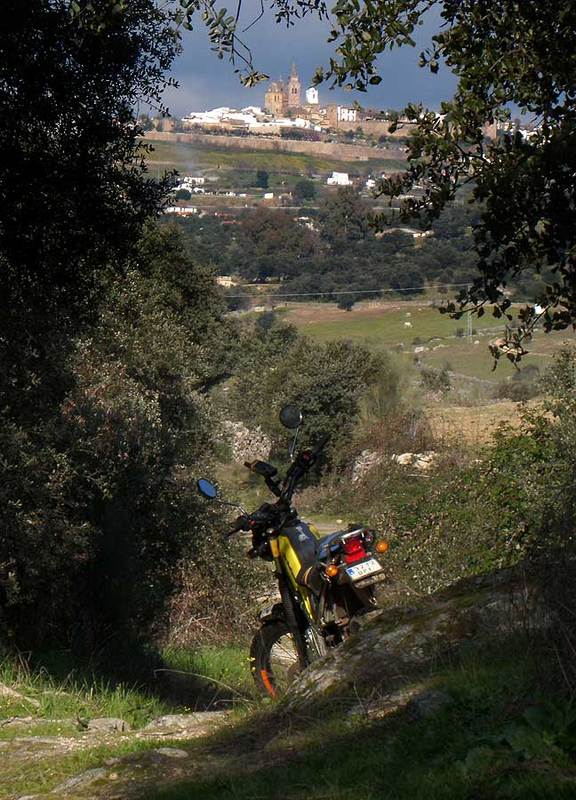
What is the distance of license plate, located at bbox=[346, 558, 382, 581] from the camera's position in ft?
20.8

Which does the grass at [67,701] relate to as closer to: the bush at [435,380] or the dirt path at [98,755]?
the dirt path at [98,755]

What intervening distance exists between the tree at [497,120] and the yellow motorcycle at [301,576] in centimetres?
173

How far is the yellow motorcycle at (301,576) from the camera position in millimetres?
6449

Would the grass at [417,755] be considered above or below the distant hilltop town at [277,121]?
below

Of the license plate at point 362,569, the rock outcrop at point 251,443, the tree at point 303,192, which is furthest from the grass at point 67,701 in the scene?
the tree at point 303,192

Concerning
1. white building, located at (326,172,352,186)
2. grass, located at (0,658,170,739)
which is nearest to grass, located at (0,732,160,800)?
grass, located at (0,658,170,739)

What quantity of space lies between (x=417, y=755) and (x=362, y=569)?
2439mm

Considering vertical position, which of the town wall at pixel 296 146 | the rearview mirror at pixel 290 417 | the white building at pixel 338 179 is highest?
the town wall at pixel 296 146

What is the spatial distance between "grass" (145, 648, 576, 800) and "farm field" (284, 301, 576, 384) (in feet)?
131

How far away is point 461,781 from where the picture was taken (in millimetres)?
3535

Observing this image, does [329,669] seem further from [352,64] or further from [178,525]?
[178,525]

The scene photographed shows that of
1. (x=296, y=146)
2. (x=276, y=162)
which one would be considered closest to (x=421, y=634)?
(x=276, y=162)

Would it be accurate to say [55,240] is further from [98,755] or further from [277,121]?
[277,121]

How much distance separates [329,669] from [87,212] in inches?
167
